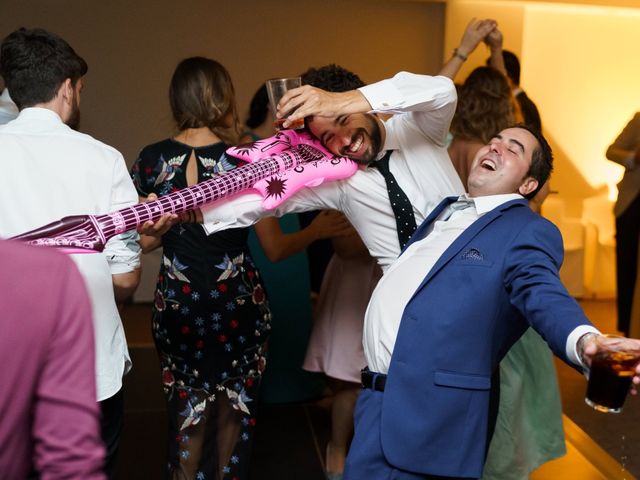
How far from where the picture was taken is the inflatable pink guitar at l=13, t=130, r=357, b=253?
166cm

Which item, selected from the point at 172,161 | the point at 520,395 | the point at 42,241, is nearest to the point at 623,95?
the point at 520,395

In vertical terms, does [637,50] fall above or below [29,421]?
below

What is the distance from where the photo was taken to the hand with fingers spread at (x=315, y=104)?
5.90 feet

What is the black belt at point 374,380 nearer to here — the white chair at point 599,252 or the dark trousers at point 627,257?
the dark trousers at point 627,257

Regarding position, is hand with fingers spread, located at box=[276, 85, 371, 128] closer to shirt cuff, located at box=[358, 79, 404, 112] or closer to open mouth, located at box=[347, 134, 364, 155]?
shirt cuff, located at box=[358, 79, 404, 112]

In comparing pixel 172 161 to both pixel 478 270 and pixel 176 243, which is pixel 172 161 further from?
pixel 478 270

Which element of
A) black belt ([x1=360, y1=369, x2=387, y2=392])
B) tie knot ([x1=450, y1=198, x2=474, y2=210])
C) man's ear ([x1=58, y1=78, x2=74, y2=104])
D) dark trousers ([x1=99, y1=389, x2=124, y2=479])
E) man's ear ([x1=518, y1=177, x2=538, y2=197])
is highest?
man's ear ([x1=58, y1=78, x2=74, y2=104])

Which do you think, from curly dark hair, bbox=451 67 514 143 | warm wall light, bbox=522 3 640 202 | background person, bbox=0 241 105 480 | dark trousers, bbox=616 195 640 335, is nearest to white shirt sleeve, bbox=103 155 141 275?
background person, bbox=0 241 105 480

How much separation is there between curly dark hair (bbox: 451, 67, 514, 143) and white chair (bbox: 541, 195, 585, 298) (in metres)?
A: 2.78

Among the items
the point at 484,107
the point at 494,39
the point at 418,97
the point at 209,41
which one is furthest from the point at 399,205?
the point at 209,41

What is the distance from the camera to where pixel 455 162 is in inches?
121

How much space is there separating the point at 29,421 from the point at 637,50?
4.44 m

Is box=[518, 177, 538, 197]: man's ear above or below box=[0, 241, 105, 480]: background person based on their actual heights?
below

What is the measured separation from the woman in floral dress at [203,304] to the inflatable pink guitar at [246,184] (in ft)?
1.08
